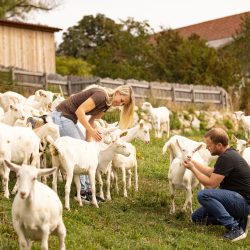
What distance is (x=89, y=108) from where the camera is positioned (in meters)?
9.66

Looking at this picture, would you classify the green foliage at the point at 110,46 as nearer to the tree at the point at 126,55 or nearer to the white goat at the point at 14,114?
the tree at the point at 126,55

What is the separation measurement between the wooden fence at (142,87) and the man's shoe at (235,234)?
11.9 m

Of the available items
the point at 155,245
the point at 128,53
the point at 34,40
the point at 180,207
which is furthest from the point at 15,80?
the point at 128,53

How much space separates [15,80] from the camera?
23422 millimetres

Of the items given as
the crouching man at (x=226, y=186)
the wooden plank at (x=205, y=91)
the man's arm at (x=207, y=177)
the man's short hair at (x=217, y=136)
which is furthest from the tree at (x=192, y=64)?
the man's arm at (x=207, y=177)

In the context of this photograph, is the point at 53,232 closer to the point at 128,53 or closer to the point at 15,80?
the point at 15,80

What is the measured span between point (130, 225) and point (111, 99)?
1.94 m

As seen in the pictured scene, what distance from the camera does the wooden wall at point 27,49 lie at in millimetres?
27719

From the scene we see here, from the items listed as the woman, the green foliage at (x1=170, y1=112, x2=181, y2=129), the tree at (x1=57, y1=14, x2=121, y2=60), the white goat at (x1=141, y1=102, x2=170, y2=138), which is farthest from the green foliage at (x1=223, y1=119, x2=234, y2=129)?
the tree at (x1=57, y1=14, x2=121, y2=60)

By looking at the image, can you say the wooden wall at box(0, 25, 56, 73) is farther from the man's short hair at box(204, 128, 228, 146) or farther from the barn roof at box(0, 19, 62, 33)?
the man's short hair at box(204, 128, 228, 146)

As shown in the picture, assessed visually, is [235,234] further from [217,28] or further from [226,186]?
[217,28]

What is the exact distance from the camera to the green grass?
26.2 feet

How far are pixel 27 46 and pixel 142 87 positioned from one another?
19.7 ft

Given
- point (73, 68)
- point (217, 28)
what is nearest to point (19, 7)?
point (73, 68)
